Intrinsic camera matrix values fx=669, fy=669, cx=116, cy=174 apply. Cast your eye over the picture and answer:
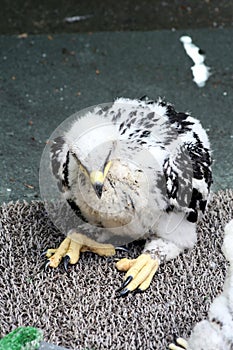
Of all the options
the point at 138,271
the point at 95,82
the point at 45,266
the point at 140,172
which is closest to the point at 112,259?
the point at 138,271

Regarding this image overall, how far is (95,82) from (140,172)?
1.64m

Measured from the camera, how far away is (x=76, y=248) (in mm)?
2695

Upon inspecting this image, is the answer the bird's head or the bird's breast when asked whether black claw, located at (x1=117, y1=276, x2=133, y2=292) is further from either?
the bird's head

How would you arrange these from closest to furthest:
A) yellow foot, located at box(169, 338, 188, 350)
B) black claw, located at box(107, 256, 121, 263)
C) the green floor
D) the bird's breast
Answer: yellow foot, located at box(169, 338, 188, 350)
the bird's breast
black claw, located at box(107, 256, 121, 263)
the green floor

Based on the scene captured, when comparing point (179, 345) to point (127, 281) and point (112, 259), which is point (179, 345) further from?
point (112, 259)

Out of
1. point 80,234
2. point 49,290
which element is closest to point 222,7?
point 80,234

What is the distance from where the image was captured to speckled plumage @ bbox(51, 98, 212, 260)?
247 centimetres

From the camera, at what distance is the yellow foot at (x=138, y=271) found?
255 centimetres

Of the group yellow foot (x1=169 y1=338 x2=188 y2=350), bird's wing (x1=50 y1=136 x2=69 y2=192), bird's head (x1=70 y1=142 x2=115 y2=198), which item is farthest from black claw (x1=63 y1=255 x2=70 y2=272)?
yellow foot (x1=169 y1=338 x2=188 y2=350)

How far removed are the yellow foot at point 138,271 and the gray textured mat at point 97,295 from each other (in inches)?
1.1

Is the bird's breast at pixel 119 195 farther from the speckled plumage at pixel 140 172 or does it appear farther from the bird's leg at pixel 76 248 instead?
the bird's leg at pixel 76 248

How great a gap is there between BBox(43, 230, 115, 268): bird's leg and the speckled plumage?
8 centimetres

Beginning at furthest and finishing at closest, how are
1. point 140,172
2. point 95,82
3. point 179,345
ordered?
point 95,82 → point 140,172 → point 179,345

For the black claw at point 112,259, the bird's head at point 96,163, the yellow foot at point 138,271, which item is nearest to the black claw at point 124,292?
the yellow foot at point 138,271
